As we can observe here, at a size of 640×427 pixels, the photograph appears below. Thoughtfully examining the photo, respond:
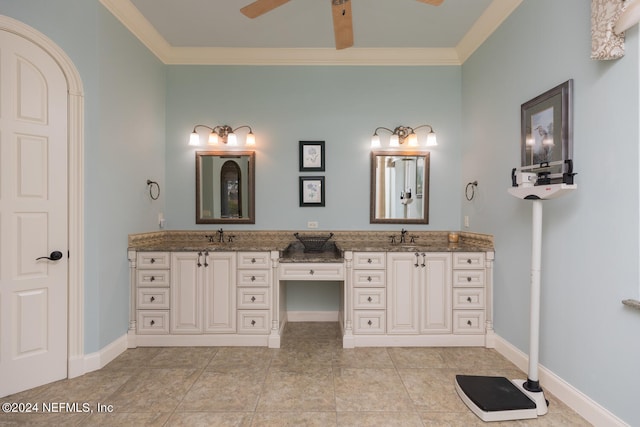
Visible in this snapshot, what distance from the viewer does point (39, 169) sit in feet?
7.54

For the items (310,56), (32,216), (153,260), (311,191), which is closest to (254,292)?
(153,260)

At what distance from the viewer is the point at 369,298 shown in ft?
9.84

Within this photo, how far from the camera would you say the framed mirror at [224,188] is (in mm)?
3633

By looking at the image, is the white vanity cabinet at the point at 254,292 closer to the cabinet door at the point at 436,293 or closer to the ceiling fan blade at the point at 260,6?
the cabinet door at the point at 436,293

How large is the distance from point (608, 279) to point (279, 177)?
3020 mm

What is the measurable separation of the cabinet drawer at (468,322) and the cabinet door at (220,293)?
222cm

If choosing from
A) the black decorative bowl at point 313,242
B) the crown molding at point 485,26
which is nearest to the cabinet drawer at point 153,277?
the black decorative bowl at point 313,242

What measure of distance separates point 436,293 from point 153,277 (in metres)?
2.84

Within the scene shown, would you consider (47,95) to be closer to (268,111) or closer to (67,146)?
(67,146)

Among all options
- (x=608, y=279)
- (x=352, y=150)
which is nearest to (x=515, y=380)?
(x=608, y=279)

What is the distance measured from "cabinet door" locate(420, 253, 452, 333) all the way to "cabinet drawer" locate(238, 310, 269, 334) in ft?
5.13

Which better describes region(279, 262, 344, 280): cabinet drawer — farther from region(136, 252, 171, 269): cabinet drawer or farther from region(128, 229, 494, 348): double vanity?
region(136, 252, 171, 269): cabinet drawer

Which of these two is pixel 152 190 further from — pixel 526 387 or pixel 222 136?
pixel 526 387

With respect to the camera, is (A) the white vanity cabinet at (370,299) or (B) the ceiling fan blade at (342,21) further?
(A) the white vanity cabinet at (370,299)
